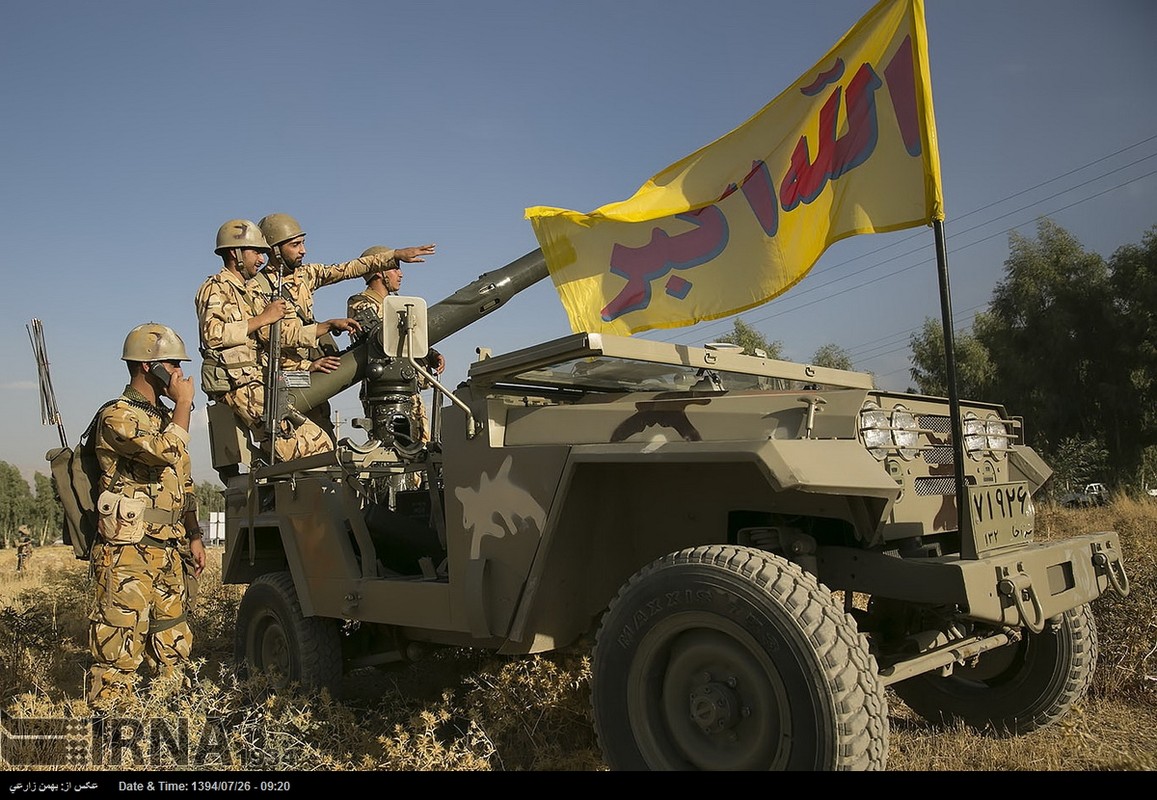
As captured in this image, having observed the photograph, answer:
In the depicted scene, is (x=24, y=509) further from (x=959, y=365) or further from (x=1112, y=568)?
(x=1112, y=568)

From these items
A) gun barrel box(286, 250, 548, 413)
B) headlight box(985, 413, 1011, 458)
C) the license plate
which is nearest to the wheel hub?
the license plate

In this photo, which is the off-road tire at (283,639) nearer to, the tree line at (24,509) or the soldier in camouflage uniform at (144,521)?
the soldier in camouflage uniform at (144,521)

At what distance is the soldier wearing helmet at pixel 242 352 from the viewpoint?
5.48 metres

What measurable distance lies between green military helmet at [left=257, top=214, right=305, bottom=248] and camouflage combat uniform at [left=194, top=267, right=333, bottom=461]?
0.67 metres

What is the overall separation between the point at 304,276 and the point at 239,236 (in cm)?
62

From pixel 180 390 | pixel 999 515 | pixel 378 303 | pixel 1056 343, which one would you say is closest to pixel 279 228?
pixel 378 303

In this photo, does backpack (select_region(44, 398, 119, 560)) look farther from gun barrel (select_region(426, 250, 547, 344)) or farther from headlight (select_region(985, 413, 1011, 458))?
headlight (select_region(985, 413, 1011, 458))

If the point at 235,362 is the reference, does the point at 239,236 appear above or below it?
above

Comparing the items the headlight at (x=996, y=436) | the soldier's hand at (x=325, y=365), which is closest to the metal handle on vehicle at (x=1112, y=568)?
the headlight at (x=996, y=436)

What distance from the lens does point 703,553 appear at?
3000 millimetres

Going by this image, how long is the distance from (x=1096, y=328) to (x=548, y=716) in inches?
802

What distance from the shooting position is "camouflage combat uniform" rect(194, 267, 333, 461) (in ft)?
18.3

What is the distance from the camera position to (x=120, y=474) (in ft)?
15.5

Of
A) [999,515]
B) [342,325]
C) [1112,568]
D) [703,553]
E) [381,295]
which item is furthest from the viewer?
[381,295]
